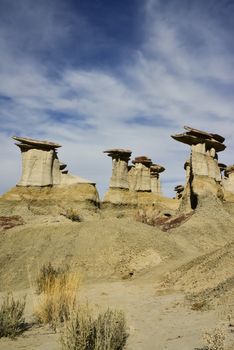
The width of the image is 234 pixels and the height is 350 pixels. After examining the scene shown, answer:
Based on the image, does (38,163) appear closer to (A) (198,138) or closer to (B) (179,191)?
(A) (198,138)

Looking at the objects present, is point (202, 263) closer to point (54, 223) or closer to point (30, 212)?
point (54, 223)

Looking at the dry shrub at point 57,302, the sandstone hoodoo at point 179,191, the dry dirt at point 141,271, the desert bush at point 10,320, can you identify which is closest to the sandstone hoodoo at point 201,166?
the dry dirt at point 141,271

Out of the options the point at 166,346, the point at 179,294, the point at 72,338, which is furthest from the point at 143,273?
the point at 72,338

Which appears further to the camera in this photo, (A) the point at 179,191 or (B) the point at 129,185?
(A) the point at 179,191

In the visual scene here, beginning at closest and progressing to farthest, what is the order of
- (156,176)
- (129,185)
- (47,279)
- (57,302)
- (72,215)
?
(57,302) < (47,279) < (72,215) < (129,185) < (156,176)

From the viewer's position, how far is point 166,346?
7.41 metres

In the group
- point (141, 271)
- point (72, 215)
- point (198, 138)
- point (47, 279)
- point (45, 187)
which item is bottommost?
point (47, 279)

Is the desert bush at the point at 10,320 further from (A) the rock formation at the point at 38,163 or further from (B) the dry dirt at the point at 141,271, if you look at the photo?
(A) the rock formation at the point at 38,163

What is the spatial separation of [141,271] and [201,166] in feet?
57.7

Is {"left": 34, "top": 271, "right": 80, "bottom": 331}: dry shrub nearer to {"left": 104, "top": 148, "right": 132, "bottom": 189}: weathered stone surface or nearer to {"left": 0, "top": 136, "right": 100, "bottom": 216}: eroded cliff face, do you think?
{"left": 0, "top": 136, "right": 100, "bottom": 216}: eroded cliff face

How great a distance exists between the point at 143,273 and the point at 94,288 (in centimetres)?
311

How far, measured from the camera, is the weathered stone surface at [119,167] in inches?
2016

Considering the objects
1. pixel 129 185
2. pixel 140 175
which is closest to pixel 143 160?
pixel 140 175

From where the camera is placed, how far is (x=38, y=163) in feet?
131
